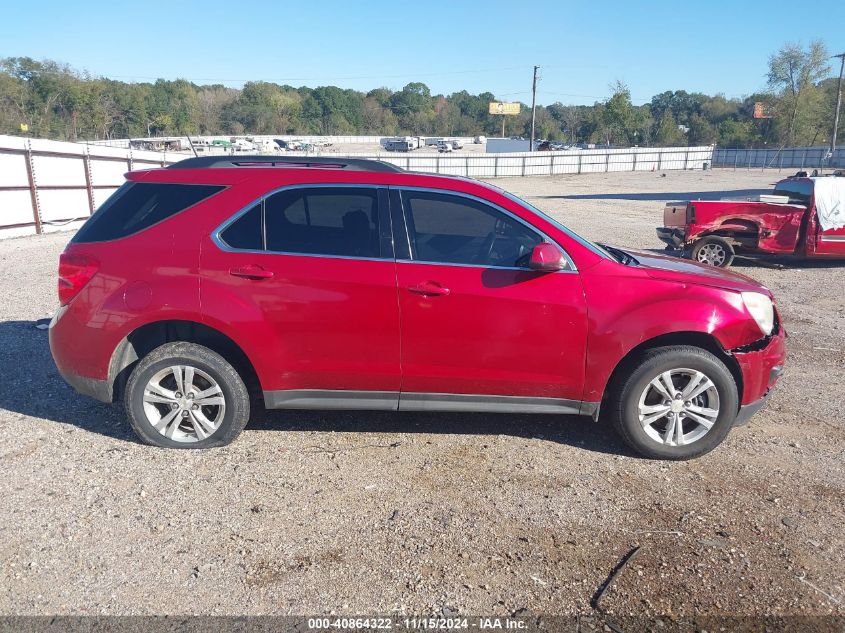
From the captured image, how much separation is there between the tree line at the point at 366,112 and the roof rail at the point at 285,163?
→ 53.1m

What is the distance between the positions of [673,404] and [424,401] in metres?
1.63

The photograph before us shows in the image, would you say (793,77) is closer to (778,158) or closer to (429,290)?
(778,158)

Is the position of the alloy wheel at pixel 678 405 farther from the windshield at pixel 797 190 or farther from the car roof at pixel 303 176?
the windshield at pixel 797 190

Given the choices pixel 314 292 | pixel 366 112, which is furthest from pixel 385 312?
pixel 366 112

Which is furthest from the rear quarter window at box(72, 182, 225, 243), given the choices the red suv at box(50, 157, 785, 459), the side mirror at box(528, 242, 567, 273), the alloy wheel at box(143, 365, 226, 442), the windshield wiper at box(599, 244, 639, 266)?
the windshield wiper at box(599, 244, 639, 266)

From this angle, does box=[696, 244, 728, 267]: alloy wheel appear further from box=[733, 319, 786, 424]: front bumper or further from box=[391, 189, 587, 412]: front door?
box=[391, 189, 587, 412]: front door

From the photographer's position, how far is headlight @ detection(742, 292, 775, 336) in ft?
13.6

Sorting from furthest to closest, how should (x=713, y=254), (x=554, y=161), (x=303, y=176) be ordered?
(x=554, y=161) < (x=713, y=254) < (x=303, y=176)

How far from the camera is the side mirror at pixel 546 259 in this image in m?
3.88

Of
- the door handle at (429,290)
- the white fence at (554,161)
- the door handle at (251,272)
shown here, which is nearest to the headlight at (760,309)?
the door handle at (429,290)

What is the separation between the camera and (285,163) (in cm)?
443

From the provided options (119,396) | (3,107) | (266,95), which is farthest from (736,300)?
(266,95)

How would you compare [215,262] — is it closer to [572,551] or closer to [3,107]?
[572,551]

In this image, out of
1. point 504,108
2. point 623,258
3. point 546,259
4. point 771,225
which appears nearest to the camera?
point 546,259
